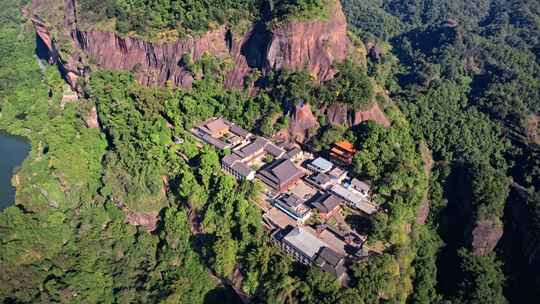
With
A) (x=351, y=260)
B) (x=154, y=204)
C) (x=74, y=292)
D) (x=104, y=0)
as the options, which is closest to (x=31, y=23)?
(x=104, y=0)

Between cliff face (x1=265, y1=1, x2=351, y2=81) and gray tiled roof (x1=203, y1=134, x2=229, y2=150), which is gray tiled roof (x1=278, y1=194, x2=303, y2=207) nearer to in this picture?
gray tiled roof (x1=203, y1=134, x2=229, y2=150)

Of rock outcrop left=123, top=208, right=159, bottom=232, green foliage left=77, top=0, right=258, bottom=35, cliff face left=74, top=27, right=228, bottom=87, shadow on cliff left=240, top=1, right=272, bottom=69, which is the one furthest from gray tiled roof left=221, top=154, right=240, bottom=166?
green foliage left=77, top=0, right=258, bottom=35

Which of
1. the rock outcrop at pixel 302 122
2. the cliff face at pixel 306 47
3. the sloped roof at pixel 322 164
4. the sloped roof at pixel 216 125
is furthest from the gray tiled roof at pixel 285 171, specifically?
the cliff face at pixel 306 47

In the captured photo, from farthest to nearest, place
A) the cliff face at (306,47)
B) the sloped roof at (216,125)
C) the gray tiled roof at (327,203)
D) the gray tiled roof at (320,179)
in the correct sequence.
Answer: the cliff face at (306,47) < the sloped roof at (216,125) < the gray tiled roof at (320,179) < the gray tiled roof at (327,203)

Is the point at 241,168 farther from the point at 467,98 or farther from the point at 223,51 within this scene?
the point at 467,98

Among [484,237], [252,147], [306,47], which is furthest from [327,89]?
[484,237]

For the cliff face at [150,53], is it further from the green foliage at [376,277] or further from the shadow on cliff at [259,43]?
the green foliage at [376,277]
